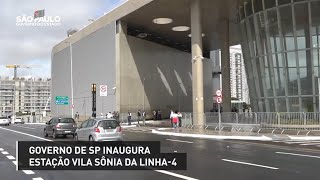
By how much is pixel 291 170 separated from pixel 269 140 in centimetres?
1357

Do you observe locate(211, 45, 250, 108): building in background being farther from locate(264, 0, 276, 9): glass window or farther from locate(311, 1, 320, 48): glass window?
locate(311, 1, 320, 48): glass window

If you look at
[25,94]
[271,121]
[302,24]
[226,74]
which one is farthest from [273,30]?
[25,94]

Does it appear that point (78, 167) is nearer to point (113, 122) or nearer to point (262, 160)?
point (262, 160)

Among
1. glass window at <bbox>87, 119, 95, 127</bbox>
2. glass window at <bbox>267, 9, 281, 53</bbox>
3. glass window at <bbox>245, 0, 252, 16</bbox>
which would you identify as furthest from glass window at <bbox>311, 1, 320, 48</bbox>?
glass window at <bbox>87, 119, 95, 127</bbox>

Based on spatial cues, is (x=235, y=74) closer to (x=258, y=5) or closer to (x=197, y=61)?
(x=197, y=61)

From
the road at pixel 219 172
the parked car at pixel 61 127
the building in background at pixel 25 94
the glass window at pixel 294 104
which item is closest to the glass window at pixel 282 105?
the glass window at pixel 294 104

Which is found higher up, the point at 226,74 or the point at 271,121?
the point at 226,74

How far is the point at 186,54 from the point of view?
250 ft

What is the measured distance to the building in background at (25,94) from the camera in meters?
158

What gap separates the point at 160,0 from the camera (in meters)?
46.0

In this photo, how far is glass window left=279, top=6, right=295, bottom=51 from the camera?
3744 cm

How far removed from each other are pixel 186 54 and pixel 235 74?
170 ft

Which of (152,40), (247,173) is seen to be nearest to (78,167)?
(247,173)

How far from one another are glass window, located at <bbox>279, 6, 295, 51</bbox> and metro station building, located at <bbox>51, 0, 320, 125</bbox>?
8 cm
